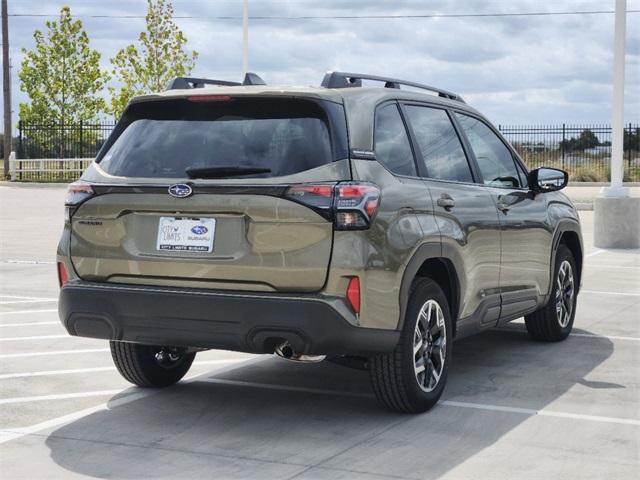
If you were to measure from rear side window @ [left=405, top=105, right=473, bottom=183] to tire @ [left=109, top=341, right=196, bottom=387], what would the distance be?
1993mm

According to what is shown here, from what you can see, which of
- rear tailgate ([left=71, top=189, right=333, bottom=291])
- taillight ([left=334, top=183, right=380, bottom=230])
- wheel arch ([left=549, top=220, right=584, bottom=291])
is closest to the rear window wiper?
rear tailgate ([left=71, top=189, right=333, bottom=291])

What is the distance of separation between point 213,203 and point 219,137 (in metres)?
0.41

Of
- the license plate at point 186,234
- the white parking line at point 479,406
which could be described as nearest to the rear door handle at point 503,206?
the white parking line at point 479,406

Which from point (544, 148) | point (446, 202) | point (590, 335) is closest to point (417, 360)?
point (446, 202)

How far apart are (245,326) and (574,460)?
1.74 meters

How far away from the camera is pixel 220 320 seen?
566 cm

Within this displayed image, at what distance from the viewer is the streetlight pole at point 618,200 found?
674 inches

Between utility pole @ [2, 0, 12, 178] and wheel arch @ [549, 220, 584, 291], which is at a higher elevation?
utility pole @ [2, 0, 12, 178]

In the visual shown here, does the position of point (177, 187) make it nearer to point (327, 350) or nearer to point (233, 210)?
point (233, 210)

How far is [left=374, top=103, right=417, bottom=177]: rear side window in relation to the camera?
6129 millimetres

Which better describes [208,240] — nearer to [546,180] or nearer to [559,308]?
[546,180]

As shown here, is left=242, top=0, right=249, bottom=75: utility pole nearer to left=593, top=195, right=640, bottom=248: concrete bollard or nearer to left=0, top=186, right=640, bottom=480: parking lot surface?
left=593, top=195, right=640, bottom=248: concrete bollard

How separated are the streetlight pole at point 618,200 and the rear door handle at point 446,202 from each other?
11.1 meters

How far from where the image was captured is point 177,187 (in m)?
5.84
